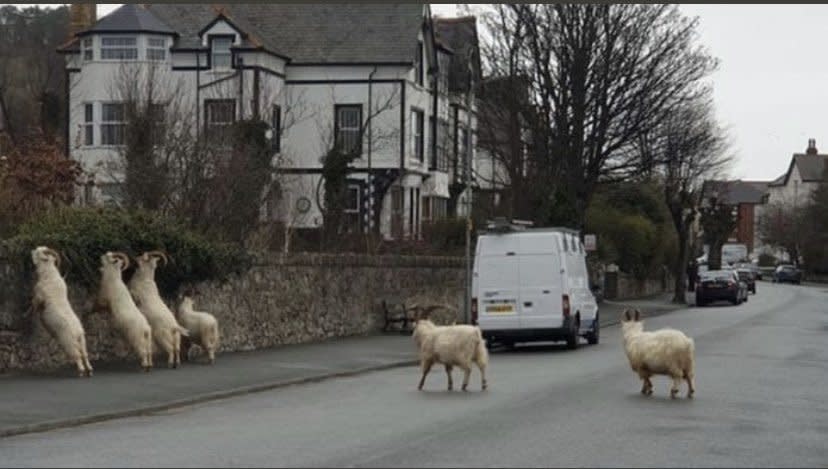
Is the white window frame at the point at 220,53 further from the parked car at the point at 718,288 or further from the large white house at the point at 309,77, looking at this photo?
the parked car at the point at 718,288

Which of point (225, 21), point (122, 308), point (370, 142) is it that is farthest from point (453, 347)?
point (225, 21)

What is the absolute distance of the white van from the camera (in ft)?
90.2

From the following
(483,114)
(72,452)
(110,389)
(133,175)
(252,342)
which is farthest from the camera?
(483,114)

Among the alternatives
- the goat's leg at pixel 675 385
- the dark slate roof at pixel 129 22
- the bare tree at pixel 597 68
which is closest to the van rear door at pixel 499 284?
the goat's leg at pixel 675 385

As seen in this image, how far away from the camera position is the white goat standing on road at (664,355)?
17453mm

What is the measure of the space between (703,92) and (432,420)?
35.2 metres

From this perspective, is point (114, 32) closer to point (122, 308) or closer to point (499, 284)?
point (499, 284)

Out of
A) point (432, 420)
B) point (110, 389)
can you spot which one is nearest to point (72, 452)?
point (432, 420)

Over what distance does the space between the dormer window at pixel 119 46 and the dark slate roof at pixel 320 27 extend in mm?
1842

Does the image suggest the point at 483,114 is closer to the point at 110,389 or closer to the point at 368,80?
the point at 368,80

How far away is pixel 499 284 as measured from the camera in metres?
27.7

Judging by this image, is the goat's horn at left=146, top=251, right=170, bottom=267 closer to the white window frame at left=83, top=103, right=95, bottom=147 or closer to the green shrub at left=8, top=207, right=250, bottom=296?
the green shrub at left=8, top=207, right=250, bottom=296

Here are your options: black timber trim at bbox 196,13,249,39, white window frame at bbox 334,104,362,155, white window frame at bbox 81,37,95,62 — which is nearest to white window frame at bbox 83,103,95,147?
white window frame at bbox 81,37,95,62

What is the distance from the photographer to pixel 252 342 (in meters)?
26.2
